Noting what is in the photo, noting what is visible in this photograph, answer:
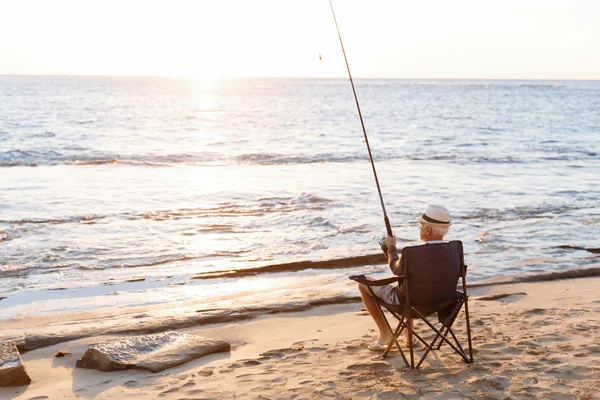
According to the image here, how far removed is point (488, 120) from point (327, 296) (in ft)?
126

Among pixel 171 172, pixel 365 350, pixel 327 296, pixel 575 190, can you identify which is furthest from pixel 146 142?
pixel 365 350

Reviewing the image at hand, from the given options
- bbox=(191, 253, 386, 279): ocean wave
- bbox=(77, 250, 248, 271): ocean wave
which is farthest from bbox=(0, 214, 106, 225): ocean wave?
bbox=(191, 253, 386, 279): ocean wave

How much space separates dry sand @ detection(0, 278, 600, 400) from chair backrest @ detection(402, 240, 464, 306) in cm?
48

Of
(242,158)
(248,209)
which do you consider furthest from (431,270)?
(242,158)

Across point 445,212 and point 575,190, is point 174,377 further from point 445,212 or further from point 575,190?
point 575,190

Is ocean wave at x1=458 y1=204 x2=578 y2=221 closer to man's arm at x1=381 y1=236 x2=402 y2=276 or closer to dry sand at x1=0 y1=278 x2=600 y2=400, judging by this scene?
dry sand at x1=0 y1=278 x2=600 y2=400

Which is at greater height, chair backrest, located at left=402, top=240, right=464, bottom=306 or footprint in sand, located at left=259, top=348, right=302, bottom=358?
chair backrest, located at left=402, top=240, right=464, bottom=306

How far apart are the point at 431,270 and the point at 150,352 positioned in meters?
2.02

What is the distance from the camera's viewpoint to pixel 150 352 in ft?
15.5

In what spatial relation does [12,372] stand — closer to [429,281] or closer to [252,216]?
[429,281]

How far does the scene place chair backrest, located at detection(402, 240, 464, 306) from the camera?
4.18 m

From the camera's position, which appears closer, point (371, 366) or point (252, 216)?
point (371, 366)

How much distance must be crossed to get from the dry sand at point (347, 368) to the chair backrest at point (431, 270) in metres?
0.48

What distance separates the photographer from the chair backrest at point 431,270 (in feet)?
13.7
